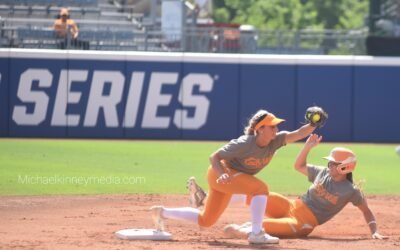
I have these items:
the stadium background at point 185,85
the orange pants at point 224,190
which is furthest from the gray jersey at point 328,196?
the stadium background at point 185,85

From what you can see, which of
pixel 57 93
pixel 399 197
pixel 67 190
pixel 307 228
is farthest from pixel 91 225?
pixel 57 93

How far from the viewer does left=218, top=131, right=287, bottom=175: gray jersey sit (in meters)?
9.23

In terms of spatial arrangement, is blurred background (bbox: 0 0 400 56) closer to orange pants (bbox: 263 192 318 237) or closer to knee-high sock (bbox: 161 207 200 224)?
orange pants (bbox: 263 192 318 237)

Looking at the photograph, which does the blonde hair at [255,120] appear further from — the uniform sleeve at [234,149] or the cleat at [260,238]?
the cleat at [260,238]

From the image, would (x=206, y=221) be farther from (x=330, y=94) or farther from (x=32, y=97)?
(x=330, y=94)

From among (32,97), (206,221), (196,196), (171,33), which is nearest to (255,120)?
(206,221)

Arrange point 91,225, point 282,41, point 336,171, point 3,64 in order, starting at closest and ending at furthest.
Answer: point 336,171
point 91,225
point 3,64
point 282,41

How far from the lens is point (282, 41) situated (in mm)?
24891

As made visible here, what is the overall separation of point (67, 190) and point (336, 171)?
5.37 metres

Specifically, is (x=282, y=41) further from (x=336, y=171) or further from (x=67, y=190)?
(x=336, y=171)

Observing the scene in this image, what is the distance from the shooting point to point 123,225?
423 inches

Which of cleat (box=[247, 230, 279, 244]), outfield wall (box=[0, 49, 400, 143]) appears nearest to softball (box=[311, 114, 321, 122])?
cleat (box=[247, 230, 279, 244])

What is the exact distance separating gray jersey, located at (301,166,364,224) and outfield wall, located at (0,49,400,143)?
13.9 meters

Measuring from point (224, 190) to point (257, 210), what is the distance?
1.29ft
